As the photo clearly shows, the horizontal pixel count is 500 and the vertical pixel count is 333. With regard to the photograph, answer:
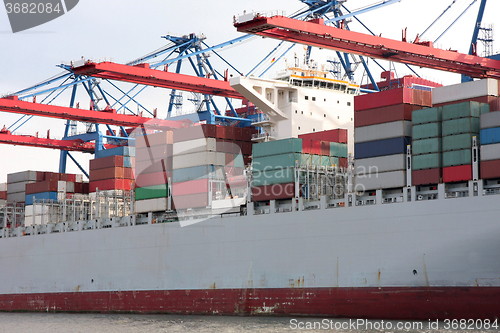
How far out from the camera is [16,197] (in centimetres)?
4678

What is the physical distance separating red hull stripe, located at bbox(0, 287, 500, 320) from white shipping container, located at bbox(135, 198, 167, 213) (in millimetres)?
4429

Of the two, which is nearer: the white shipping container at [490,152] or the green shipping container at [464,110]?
the white shipping container at [490,152]

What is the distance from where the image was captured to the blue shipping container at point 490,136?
2371 cm

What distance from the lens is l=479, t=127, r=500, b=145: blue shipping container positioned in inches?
933

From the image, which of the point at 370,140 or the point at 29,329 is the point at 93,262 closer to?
the point at 29,329

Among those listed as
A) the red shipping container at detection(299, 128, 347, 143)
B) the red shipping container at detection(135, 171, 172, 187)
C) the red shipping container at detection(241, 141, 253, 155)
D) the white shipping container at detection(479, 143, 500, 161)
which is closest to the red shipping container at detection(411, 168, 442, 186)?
the white shipping container at detection(479, 143, 500, 161)

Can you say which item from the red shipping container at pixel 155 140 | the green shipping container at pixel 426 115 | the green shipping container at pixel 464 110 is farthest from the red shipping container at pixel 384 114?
the red shipping container at pixel 155 140

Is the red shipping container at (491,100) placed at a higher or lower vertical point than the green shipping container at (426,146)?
higher

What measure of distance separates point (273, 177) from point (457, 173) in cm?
885

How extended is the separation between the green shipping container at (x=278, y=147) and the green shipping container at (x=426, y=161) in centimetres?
584

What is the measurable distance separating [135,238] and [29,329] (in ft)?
25.8

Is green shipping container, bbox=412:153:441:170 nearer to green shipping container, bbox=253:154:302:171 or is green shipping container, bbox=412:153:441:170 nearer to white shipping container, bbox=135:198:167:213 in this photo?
green shipping container, bbox=253:154:302:171

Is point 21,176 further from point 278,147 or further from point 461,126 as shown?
point 461,126

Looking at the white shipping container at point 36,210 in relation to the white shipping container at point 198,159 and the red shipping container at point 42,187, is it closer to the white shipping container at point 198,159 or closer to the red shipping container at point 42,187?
the red shipping container at point 42,187
